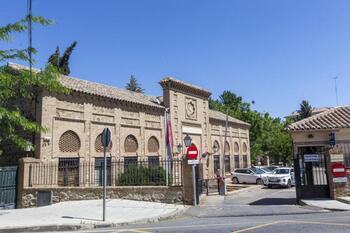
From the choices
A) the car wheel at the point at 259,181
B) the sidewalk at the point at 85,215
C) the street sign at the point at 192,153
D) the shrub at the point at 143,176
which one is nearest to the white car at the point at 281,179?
the car wheel at the point at 259,181

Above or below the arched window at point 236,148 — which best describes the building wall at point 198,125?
above

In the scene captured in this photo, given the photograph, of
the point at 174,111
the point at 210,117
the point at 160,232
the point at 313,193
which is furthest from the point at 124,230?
the point at 210,117

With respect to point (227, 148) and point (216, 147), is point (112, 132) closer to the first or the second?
point (216, 147)

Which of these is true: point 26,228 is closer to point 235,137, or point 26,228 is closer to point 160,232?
point 160,232

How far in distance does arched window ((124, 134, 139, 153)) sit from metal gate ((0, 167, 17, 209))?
9.74m

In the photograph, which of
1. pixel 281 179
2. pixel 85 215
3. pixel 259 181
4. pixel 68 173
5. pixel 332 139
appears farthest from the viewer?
pixel 259 181

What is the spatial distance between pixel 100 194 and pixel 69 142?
21.4ft

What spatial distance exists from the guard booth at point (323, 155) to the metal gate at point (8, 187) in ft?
43.2

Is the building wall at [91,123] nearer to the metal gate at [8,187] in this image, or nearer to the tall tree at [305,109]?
the metal gate at [8,187]

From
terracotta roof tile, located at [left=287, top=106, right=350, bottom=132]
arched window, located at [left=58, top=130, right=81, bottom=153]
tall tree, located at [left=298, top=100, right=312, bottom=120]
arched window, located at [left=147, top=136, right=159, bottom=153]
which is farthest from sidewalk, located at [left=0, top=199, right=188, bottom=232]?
tall tree, located at [left=298, top=100, right=312, bottom=120]

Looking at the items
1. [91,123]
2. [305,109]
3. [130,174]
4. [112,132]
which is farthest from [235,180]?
[305,109]

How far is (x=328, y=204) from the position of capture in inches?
591

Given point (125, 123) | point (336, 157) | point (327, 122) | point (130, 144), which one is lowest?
point (336, 157)

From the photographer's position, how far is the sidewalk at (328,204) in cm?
1394
